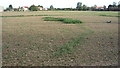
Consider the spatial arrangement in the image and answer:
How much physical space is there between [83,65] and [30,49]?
7.82 feet

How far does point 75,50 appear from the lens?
646 centimetres

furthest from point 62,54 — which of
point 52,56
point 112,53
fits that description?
point 112,53

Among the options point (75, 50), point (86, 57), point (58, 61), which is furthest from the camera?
point (75, 50)

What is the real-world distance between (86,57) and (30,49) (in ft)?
6.61

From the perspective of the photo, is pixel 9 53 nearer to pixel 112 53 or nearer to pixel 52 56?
pixel 52 56

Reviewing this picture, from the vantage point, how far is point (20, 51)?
6.33 metres

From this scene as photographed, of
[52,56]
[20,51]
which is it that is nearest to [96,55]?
[52,56]

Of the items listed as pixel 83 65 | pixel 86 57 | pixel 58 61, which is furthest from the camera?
pixel 86 57

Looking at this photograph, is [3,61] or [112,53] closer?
[3,61]

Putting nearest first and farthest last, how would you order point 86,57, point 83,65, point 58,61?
point 83,65 → point 58,61 → point 86,57

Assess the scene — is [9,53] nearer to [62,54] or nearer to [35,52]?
[35,52]

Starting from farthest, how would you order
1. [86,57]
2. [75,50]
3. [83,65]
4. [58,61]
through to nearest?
1. [75,50]
2. [86,57]
3. [58,61]
4. [83,65]

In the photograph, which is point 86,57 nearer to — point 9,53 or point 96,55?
point 96,55

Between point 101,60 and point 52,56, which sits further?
point 52,56
